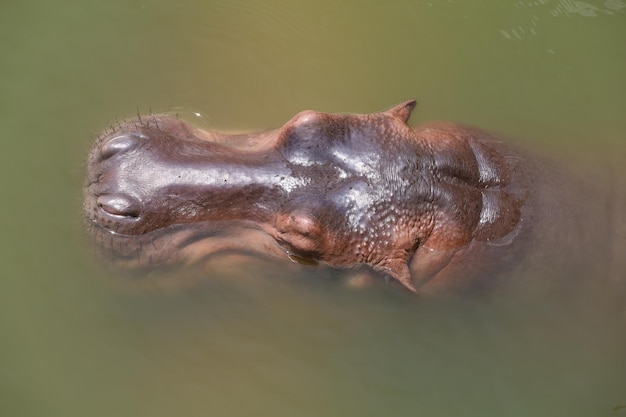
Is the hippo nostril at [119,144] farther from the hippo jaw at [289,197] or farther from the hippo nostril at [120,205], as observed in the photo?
the hippo nostril at [120,205]

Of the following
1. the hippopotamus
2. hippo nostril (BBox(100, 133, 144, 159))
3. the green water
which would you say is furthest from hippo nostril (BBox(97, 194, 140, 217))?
the green water

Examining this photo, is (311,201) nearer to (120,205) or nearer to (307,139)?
(307,139)

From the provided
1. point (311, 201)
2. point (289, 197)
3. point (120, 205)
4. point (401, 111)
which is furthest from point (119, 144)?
point (401, 111)

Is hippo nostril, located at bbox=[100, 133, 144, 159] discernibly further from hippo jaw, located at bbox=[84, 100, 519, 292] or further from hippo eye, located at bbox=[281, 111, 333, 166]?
hippo eye, located at bbox=[281, 111, 333, 166]

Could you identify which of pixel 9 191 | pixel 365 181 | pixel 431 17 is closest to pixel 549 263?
pixel 365 181

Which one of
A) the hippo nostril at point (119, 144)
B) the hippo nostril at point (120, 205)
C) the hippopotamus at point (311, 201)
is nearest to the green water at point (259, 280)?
the hippopotamus at point (311, 201)
